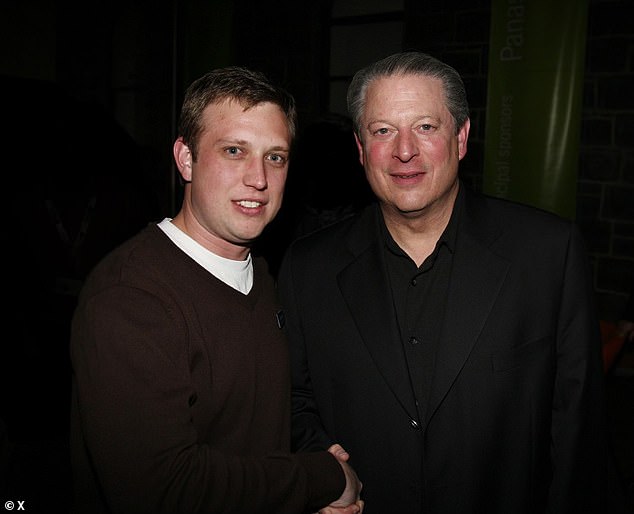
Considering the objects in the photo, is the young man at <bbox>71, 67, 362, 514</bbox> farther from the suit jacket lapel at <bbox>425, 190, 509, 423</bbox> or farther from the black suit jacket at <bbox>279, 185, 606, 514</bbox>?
the suit jacket lapel at <bbox>425, 190, 509, 423</bbox>

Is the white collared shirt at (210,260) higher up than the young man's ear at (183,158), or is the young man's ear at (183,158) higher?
the young man's ear at (183,158)

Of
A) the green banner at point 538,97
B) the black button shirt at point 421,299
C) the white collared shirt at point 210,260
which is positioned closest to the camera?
the white collared shirt at point 210,260

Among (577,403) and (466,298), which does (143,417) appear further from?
(577,403)

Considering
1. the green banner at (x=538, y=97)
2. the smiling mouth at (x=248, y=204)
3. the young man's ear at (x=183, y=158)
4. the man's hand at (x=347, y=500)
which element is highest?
the green banner at (x=538, y=97)

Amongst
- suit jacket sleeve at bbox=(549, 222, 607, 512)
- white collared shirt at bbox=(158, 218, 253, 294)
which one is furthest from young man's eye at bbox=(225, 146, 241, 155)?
suit jacket sleeve at bbox=(549, 222, 607, 512)

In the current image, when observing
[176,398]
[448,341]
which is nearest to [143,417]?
[176,398]

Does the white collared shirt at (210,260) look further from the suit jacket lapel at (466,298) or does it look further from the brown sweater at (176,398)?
the suit jacket lapel at (466,298)

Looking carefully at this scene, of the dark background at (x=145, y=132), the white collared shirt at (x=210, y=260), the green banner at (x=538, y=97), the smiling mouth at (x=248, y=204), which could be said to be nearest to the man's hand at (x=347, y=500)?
the white collared shirt at (x=210, y=260)

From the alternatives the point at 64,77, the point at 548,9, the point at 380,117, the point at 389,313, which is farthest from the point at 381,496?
the point at 64,77

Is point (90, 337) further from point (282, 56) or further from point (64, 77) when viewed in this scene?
point (64, 77)

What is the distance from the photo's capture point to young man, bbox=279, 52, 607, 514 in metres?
1.62

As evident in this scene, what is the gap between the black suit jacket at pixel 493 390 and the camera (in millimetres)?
1618

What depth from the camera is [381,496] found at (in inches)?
67.2

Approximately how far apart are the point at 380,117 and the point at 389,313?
1.91 ft
